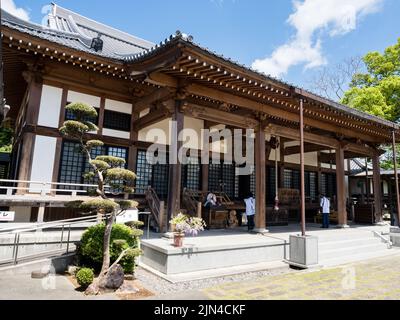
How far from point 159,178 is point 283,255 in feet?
21.0

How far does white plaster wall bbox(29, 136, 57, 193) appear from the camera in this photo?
9.61 meters

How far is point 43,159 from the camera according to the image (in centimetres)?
980

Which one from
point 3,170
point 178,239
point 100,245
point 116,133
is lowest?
point 100,245

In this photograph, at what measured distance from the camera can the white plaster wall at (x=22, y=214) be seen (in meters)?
9.39

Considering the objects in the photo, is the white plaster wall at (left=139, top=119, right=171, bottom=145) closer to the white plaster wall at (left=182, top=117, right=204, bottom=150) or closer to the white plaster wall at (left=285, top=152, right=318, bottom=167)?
the white plaster wall at (left=182, top=117, right=204, bottom=150)

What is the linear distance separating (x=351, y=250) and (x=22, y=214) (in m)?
11.3

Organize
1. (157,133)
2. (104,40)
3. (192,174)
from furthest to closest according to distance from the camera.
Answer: (104,40) → (192,174) → (157,133)

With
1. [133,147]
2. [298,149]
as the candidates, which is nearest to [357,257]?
[298,149]

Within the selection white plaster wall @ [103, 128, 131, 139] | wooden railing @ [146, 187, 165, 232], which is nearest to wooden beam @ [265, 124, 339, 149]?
wooden railing @ [146, 187, 165, 232]

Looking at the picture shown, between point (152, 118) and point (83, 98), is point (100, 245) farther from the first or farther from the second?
point (83, 98)

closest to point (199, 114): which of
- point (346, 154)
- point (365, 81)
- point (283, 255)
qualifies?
point (283, 255)

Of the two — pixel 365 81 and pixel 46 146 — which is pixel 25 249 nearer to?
pixel 46 146

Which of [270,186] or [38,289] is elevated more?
[270,186]
